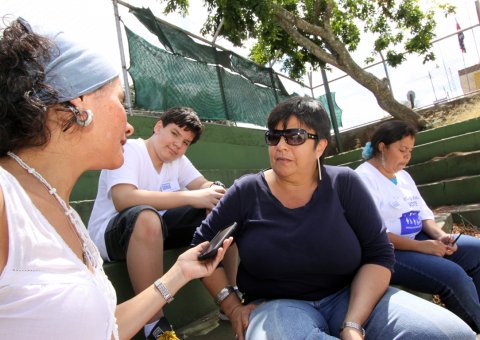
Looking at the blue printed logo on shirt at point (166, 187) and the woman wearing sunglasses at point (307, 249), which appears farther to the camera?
the blue printed logo on shirt at point (166, 187)

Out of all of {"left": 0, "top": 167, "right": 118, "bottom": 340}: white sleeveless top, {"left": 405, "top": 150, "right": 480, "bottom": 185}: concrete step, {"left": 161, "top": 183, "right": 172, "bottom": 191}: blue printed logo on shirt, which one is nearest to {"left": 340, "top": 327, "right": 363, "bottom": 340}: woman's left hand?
{"left": 0, "top": 167, "right": 118, "bottom": 340}: white sleeveless top

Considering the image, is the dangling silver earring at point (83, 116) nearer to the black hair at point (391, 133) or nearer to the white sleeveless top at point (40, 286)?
the white sleeveless top at point (40, 286)

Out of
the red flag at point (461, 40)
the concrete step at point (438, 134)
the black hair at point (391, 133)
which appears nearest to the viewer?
the black hair at point (391, 133)

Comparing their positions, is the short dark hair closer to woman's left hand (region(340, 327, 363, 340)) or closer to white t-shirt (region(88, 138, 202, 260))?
white t-shirt (region(88, 138, 202, 260))

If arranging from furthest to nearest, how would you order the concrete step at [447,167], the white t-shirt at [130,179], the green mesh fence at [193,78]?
the concrete step at [447,167] → the green mesh fence at [193,78] → the white t-shirt at [130,179]

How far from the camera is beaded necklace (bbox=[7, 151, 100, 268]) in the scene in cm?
104

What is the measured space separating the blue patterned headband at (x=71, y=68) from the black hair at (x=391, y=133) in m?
2.31

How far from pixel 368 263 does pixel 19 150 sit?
1513 mm

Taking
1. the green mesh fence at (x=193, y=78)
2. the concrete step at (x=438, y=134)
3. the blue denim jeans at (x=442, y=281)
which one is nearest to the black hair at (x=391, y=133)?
the blue denim jeans at (x=442, y=281)

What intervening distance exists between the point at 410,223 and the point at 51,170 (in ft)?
7.96

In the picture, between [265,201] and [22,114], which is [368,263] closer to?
[265,201]

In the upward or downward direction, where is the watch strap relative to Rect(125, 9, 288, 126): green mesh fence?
downward

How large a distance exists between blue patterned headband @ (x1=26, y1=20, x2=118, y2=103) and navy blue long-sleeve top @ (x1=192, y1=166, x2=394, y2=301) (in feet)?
3.12

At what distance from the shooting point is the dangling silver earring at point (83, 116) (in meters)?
1.08
